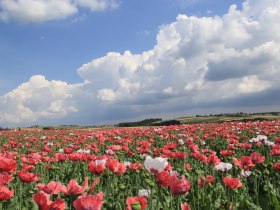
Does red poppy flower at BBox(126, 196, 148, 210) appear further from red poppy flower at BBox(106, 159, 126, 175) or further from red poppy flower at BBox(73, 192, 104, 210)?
red poppy flower at BBox(106, 159, 126, 175)

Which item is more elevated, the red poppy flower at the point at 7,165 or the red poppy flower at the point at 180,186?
the red poppy flower at the point at 7,165

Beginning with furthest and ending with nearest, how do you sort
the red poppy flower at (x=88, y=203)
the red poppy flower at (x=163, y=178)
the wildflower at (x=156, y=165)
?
the wildflower at (x=156, y=165), the red poppy flower at (x=163, y=178), the red poppy flower at (x=88, y=203)

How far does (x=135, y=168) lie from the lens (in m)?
6.39

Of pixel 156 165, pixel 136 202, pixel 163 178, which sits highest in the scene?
pixel 156 165

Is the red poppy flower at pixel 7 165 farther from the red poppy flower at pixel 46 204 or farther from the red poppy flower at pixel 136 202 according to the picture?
the red poppy flower at pixel 46 204

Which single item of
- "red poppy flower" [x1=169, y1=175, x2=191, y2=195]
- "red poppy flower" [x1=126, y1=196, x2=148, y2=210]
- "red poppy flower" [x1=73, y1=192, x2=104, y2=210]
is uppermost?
"red poppy flower" [x1=73, y1=192, x2=104, y2=210]

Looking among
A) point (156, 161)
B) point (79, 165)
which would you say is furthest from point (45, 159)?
point (156, 161)

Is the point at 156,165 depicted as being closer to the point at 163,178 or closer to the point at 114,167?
the point at 163,178

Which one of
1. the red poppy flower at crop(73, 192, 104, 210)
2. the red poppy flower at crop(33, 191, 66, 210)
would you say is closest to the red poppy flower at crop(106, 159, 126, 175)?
the red poppy flower at crop(33, 191, 66, 210)

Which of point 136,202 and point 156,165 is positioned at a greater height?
point 156,165

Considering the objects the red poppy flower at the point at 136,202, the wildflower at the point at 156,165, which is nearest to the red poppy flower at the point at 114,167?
the wildflower at the point at 156,165

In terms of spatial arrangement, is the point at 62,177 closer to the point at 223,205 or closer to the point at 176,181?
the point at 223,205

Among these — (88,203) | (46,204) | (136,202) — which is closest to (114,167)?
(136,202)

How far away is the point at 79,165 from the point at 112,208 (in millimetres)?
4703
